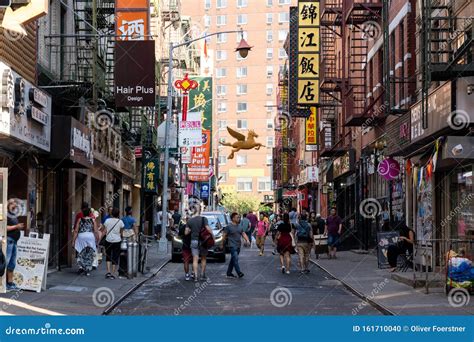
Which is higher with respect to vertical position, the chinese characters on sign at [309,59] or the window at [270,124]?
the window at [270,124]

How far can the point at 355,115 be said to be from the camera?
110 ft

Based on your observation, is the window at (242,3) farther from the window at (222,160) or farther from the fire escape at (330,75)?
the fire escape at (330,75)

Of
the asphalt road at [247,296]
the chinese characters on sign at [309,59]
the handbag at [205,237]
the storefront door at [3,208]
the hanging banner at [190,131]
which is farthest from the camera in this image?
the hanging banner at [190,131]

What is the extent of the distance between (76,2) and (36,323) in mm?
22057

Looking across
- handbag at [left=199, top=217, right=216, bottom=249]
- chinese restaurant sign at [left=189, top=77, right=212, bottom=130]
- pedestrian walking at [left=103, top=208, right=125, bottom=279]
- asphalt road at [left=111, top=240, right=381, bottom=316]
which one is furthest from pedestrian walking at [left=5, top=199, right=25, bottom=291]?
chinese restaurant sign at [left=189, top=77, right=212, bottom=130]

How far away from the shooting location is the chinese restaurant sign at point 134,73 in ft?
86.2

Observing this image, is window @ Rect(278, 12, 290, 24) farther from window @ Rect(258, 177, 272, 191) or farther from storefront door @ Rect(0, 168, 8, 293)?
storefront door @ Rect(0, 168, 8, 293)

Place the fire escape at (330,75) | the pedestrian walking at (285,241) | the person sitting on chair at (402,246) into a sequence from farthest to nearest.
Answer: the fire escape at (330,75), the pedestrian walking at (285,241), the person sitting on chair at (402,246)

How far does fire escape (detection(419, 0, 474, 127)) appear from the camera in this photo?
759 inches

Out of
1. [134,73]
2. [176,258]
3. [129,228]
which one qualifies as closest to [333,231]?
[176,258]

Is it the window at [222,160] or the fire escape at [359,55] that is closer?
the fire escape at [359,55]

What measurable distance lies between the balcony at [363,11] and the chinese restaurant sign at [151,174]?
1606cm

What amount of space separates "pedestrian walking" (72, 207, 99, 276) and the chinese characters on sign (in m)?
19.8

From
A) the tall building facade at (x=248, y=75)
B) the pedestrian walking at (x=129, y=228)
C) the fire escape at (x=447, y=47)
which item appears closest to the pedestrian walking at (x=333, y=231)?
the fire escape at (x=447, y=47)
